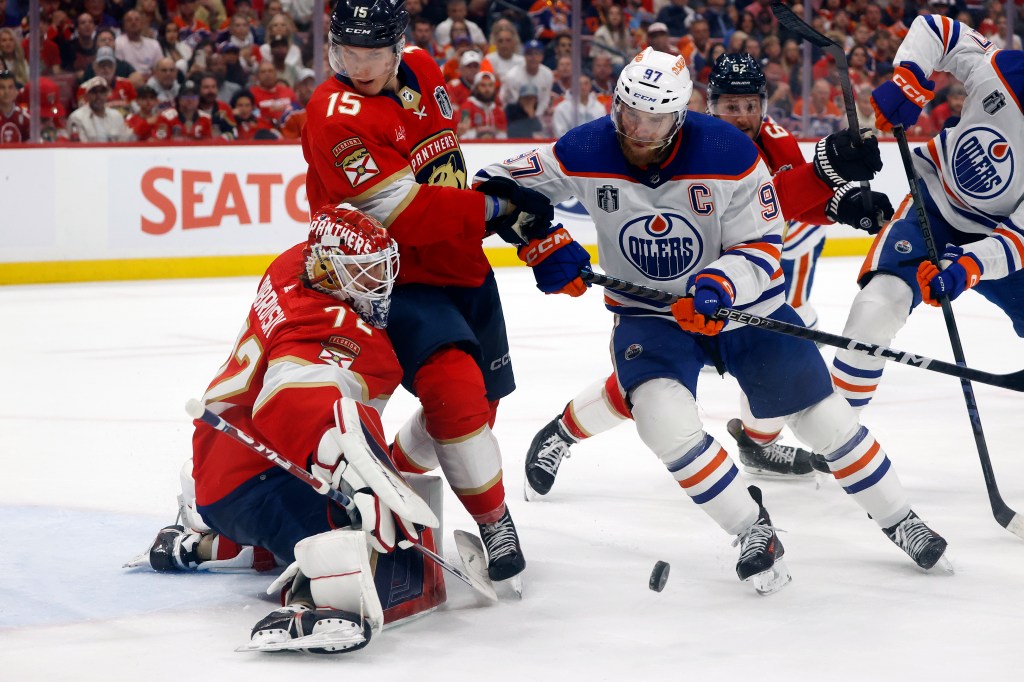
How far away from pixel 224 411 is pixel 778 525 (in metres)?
1.33

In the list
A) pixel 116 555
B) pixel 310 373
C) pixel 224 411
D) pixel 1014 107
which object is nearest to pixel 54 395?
pixel 116 555

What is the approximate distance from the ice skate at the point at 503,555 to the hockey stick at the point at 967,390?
3.45 ft

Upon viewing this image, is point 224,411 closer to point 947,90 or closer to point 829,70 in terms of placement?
point 829,70

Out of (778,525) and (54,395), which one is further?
(54,395)

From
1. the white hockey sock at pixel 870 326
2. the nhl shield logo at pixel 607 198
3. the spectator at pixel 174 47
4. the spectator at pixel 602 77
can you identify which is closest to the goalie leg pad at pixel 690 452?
the nhl shield logo at pixel 607 198

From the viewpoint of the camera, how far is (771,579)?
8.49 feet

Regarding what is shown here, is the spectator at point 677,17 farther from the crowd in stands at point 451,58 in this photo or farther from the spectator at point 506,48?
the spectator at point 506,48

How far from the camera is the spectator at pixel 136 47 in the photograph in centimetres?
702

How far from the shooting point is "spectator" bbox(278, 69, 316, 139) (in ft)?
24.3

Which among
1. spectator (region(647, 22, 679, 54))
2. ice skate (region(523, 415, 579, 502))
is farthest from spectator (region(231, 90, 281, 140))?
ice skate (region(523, 415, 579, 502))

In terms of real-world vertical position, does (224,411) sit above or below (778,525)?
above

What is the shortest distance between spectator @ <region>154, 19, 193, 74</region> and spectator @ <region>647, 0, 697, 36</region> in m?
3.11

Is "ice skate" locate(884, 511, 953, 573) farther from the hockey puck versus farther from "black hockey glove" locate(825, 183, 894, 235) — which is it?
"black hockey glove" locate(825, 183, 894, 235)

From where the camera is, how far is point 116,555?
2801 millimetres
